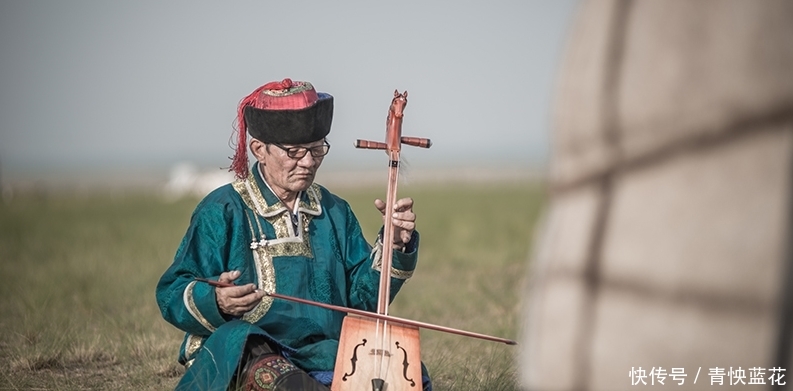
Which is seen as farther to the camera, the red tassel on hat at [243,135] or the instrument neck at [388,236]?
the red tassel on hat at [243,135]

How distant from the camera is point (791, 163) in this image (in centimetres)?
170

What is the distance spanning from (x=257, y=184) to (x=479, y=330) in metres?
3.65

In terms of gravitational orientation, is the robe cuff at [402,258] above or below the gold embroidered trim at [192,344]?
above

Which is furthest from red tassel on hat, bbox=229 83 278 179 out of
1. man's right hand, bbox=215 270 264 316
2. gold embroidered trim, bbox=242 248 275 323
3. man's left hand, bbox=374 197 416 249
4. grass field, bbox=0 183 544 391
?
grass field, bbox=0 183 544 391

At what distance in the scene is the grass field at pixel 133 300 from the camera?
6.08m

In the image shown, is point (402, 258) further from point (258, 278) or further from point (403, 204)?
point (258, 278)

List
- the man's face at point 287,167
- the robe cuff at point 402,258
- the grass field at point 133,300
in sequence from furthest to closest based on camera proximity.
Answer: the grass field at point 133,300
the man's face at point 287,167
the robe cuff at point 402,258

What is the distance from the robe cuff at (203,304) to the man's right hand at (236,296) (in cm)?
3

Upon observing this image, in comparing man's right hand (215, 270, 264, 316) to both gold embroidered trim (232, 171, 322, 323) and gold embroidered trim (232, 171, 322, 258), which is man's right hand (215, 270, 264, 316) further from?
gold embroidered trim (232, 171, 322, 258)

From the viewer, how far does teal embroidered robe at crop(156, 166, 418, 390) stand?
4379mm

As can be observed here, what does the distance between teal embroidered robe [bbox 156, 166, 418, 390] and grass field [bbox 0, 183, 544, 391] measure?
1.25 metres

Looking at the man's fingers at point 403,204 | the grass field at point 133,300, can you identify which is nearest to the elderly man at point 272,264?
the man's fingers at point 403,204

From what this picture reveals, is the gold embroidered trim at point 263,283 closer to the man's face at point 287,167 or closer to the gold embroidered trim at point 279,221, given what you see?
the gold embroidered trim at point 279,221

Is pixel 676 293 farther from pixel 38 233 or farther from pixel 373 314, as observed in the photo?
pixel 38 233
